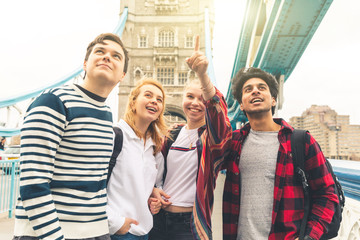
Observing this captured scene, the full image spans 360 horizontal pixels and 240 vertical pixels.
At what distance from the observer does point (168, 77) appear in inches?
822

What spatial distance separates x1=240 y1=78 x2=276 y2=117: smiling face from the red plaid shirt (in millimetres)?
145

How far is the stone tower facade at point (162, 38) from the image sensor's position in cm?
2078

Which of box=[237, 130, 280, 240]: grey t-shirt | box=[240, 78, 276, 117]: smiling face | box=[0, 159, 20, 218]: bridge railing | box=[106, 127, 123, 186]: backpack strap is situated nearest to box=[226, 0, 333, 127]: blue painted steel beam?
box=[240, 78, 276, 117]: smiling face

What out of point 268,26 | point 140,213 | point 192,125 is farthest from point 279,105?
point 140,213

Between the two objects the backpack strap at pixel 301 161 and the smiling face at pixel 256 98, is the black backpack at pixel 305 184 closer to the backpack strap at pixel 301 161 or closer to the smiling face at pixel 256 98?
the backpack strap at pixel 301 161

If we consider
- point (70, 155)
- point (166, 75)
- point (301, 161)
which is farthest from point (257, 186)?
point (166, 75)

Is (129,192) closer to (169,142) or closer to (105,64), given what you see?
(169,142)

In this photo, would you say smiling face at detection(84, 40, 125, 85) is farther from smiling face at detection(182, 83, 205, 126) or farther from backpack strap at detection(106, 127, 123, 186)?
smiling face at detection(182, 83, 205, 126)

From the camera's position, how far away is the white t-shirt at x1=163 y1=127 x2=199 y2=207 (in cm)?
140

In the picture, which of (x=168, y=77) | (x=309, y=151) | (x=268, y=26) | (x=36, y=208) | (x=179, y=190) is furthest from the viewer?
(x=168, y=77)

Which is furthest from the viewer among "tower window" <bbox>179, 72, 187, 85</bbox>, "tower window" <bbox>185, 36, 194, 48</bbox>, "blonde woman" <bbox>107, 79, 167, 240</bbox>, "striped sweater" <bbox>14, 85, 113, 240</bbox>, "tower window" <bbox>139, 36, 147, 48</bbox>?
"tower window" <bbox>139, 36, 147, 48</bbox>

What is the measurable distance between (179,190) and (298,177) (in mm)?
665

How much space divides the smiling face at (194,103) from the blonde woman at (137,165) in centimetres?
17

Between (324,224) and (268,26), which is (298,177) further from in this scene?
(268,26)
